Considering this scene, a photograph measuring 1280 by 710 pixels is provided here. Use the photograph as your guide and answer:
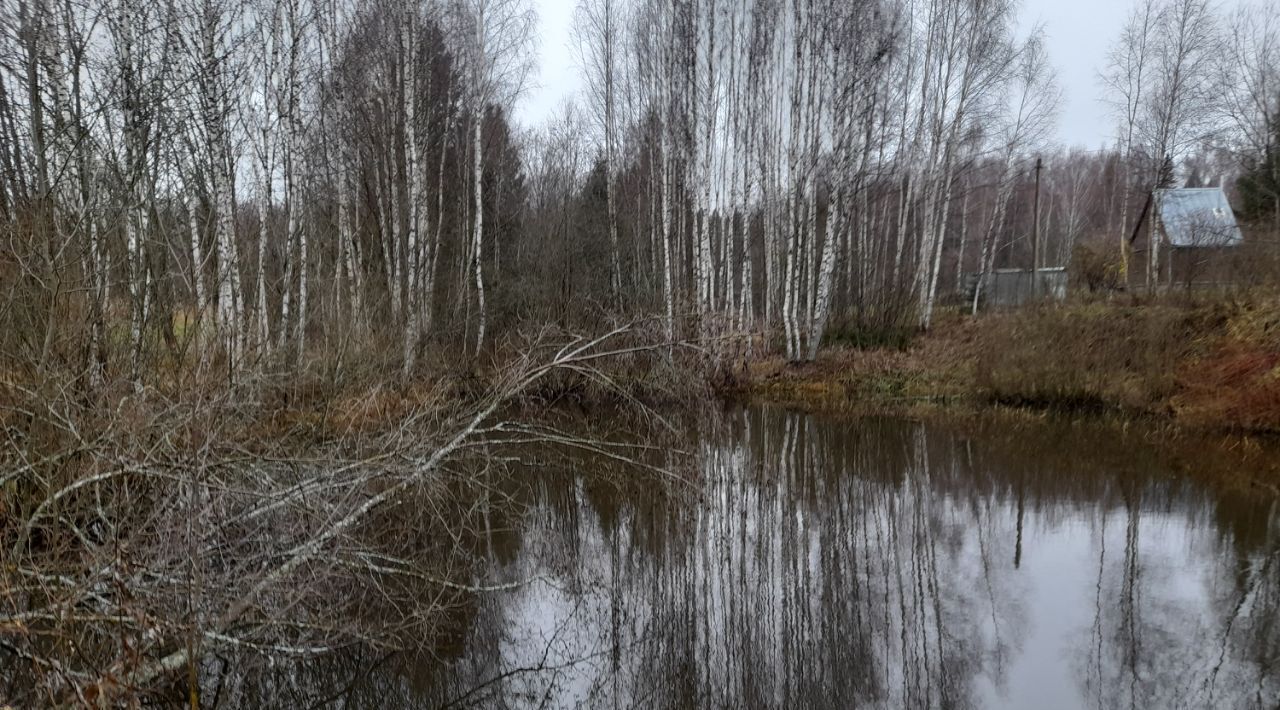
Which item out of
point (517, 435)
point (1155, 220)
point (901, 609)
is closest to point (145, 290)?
point (517, 435)

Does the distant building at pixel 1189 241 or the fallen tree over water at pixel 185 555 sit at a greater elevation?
the distant building at pixel 1189 241

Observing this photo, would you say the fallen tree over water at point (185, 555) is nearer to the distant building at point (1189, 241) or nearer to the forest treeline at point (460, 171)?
the forest treeline at point (460, 171)

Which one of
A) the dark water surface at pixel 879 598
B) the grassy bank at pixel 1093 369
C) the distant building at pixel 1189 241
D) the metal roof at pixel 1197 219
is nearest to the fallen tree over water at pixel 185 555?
the dark water surface at pixel 879 598

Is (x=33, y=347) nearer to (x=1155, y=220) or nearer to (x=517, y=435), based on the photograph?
(x=517, y=435)

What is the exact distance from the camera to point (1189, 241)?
60.1 feet

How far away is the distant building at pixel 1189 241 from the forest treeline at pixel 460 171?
2.79 feet

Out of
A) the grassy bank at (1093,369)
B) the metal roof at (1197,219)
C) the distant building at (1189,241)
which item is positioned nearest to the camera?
the grassy bank at (1093,369)

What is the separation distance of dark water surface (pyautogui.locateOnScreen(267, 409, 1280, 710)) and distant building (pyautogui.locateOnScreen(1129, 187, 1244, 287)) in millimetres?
7506

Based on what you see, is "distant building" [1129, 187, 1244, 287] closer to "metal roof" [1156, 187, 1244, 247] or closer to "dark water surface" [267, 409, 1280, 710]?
"metal roof" [1156, 187, 1244, 247]

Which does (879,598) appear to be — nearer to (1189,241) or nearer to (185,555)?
(185,555)

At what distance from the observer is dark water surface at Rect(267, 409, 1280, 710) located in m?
4.24

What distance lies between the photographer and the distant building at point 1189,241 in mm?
14242

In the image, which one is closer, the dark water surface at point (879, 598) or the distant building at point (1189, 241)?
the dark water surface at point (879, 598)

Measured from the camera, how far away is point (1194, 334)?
12.7m
